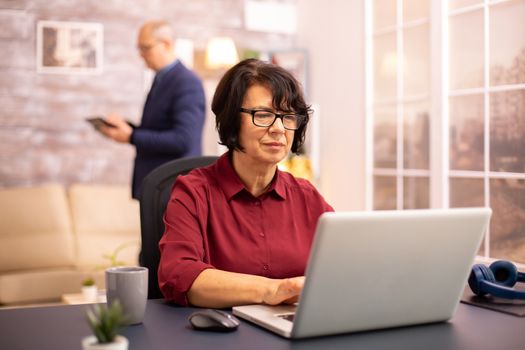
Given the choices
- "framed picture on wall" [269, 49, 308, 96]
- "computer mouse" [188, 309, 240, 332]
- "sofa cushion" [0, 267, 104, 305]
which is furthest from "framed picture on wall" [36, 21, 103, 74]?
"computer mouse" [188, 309, 240, 332]

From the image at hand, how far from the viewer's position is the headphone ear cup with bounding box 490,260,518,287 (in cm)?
167

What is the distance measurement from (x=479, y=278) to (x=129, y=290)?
2.61 ft

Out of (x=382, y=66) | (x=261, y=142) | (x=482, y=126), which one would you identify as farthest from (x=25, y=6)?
(x=261, y=142)

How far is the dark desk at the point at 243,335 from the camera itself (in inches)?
46.6

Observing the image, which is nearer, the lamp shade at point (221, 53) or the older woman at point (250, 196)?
the older woman at point (250, 196)

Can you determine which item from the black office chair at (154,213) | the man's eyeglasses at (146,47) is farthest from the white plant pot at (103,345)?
the man's eyeglasses at (146,47)

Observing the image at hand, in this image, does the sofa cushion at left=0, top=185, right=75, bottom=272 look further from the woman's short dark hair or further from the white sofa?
the woman's short dark hair

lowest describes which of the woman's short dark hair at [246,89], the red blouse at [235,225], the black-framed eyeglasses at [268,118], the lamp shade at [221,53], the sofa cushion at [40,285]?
the sofa cushion at [40,285]

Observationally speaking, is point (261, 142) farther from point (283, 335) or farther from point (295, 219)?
point (283, 335)

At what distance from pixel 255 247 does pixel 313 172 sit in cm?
328

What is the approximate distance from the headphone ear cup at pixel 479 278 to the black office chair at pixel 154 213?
77cm

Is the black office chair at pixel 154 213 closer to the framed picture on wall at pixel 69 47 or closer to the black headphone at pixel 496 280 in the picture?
the black headphone at pixel 496 280

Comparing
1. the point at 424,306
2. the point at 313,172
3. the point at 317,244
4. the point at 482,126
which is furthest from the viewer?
the point at 313,172

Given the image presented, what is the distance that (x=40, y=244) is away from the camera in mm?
4496
